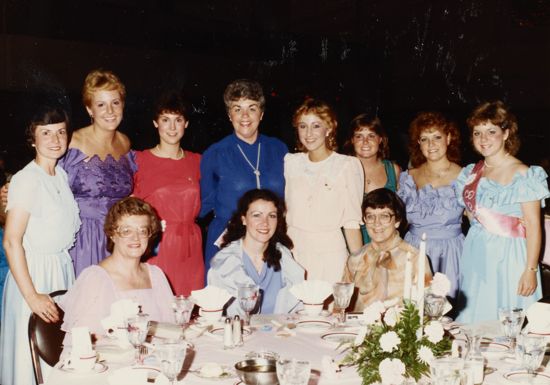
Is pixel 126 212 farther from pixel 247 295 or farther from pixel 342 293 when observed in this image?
pixel 342 293

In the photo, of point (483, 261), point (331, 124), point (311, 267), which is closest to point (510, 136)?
point (483, 261)

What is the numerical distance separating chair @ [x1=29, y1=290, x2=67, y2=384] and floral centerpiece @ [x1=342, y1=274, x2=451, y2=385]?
1347 millimetres

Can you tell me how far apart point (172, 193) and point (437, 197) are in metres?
1.76

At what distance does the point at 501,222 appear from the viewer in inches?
149

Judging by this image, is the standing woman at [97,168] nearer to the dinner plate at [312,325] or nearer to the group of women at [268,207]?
the group of women at [268,207]

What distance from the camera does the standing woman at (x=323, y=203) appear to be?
3906 millimetres

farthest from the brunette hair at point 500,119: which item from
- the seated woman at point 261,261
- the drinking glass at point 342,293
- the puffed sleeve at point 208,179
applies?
the drinking glass at point 342,293

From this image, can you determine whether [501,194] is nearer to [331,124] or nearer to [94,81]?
[331,124]

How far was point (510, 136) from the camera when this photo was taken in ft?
12.7

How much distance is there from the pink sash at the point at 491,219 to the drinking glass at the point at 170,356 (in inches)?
101

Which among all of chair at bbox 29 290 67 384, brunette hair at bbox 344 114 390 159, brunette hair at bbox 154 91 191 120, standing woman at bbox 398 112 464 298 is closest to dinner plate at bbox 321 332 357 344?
chair at bbox 29 290 67 384

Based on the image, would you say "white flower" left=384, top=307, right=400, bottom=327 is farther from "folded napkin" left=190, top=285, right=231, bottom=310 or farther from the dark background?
the dark background

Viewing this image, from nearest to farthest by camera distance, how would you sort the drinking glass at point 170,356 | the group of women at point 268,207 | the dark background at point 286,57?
the drinking glass at point 170,356, the group of women at point 268,207, the dark background at point 286,57

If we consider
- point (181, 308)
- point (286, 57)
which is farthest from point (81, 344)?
point (286, 57)
